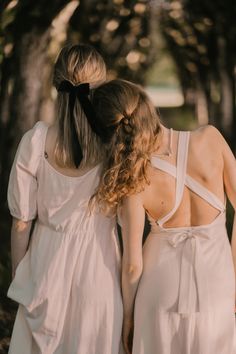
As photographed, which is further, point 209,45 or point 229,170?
point 209,45

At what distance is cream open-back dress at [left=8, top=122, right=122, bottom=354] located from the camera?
9.86 feet

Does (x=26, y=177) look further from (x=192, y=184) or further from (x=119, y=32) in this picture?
(x=119, y=32)

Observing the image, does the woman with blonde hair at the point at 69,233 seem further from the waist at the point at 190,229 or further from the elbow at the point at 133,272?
the waist at the point at 190,229

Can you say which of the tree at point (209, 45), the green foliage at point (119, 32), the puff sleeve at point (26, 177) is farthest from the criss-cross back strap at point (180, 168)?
the green foliage at point (119, 32)

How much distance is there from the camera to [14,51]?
22.5 feet

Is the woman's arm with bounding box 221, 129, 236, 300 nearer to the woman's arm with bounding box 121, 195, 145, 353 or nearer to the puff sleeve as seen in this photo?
the woman's arm with bounding box 121, 195, 145, 353

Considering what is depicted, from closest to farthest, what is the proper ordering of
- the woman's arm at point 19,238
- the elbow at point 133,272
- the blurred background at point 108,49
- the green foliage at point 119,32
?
the elbow at point 133,272, the woman's arm at point 19,238, the blurred background at point 108,49, the green foliage at point 119,32

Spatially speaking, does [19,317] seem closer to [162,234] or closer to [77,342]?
[77,342]

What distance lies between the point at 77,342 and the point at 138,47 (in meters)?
13.2

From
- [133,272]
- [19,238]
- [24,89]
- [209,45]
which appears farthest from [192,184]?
[209,45]

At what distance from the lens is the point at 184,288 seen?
293cm

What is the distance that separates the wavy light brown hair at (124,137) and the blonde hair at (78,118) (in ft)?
0.23

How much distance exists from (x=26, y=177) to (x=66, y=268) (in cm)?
47

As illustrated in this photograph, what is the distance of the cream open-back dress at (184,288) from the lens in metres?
2.92
